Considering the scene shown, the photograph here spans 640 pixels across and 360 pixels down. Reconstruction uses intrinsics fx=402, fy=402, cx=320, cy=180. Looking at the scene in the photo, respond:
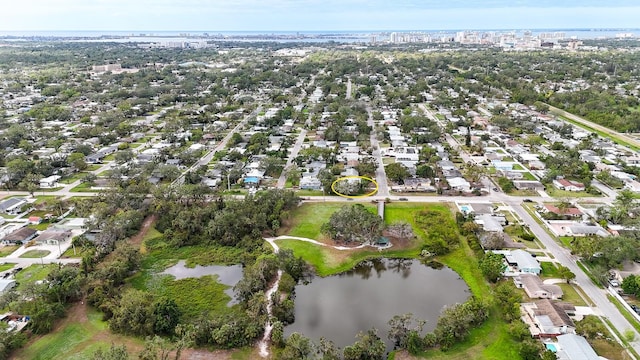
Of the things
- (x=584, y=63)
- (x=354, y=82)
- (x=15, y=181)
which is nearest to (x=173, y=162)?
(x=15, y=181)

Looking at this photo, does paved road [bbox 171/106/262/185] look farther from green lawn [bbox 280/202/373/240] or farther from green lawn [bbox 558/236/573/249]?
green lawn [bbox 558/236/573/249]

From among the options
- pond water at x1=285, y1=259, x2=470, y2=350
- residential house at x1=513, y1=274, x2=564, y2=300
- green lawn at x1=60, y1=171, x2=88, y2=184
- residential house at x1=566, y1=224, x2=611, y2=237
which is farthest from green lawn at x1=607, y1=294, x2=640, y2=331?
green lawn at x1=60, y1=171, x2=88, y2=184

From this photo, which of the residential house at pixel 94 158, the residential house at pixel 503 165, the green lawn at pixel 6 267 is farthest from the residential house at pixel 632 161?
the residential house at pixel 94 158

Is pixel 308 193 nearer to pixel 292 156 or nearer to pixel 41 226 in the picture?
pixel 292 156

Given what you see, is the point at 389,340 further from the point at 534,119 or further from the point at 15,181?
the point at 534,119

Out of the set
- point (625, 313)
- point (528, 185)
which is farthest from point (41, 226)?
point (528, 185)

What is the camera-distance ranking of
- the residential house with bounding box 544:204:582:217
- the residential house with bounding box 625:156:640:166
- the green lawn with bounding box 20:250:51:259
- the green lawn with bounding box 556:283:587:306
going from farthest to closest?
the residential house with bounding box 625:156:640:166 → the residential house with bounding box 544:204:582:217 → the green lawn with bounding box 20:250:51:259 → the green lawn with bounding box 556:283:587:306
